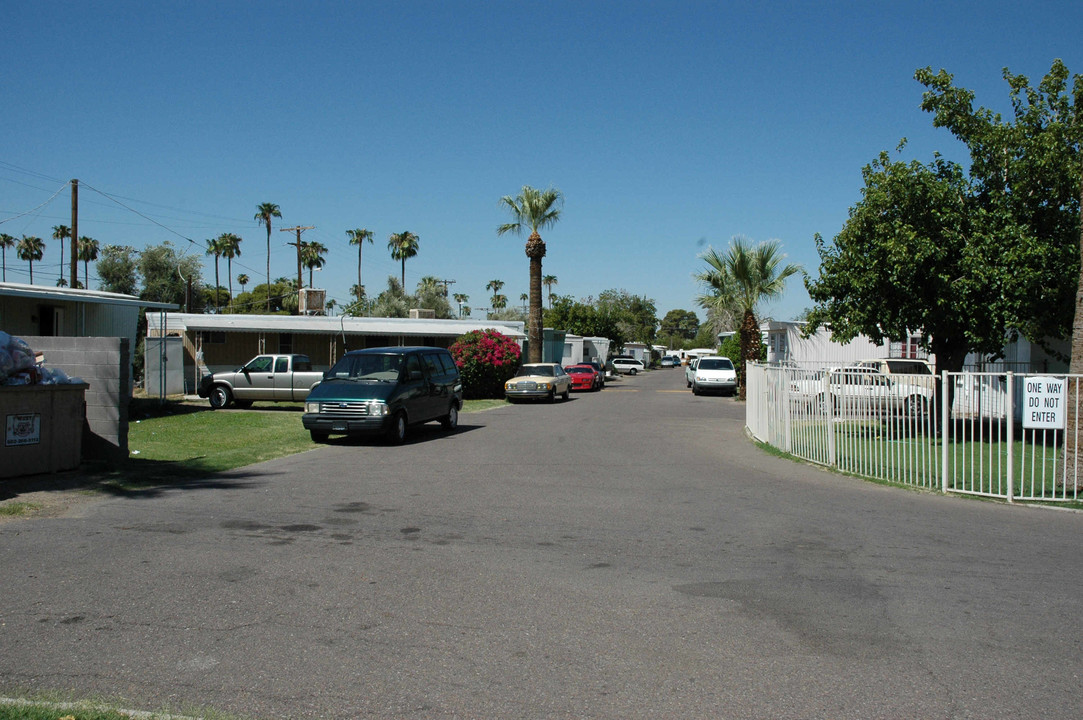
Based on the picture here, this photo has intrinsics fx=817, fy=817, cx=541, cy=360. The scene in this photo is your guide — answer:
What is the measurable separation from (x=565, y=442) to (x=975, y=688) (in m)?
12.1

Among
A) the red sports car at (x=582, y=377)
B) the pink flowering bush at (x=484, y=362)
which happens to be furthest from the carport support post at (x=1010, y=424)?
the red sports car at (x=582, y=377)

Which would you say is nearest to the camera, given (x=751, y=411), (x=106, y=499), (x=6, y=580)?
(x=6, y=580)

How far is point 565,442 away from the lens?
53.5 feet

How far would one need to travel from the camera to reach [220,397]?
23.1 meters

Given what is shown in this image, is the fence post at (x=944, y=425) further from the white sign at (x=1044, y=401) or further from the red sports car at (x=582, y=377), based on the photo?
the red sports car at (x=582, y=377)

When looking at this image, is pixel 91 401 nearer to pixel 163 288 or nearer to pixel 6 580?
pixel 6 580

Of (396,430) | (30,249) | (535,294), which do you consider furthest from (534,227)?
(30,249)

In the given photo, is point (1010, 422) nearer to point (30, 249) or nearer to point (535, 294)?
point (535, 294)

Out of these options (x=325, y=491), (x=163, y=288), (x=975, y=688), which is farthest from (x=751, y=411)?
(x=163, y=288)

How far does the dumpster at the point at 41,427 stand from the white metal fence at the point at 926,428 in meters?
10.7

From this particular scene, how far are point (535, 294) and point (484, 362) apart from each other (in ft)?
22.1

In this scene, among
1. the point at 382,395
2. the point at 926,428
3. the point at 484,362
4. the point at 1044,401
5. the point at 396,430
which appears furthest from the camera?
the point at 484,362

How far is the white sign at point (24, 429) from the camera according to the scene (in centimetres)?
998

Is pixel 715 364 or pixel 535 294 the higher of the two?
pixel 535 294
